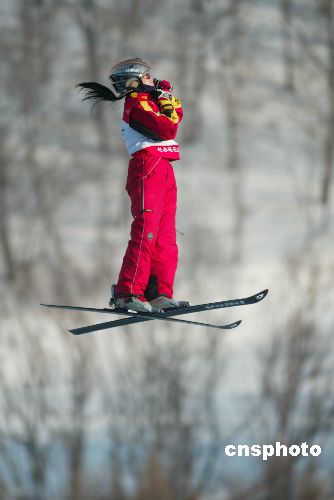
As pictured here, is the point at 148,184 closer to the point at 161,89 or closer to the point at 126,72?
the point at 161,89

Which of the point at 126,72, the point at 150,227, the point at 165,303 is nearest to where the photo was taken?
the point at 126,72

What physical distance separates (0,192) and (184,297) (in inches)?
563

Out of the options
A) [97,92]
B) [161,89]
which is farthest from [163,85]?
[97,92]

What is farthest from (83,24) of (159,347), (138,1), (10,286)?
(159,347)

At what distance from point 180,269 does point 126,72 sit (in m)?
32.2

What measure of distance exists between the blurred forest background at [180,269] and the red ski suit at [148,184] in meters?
29.1

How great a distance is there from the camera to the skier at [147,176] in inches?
323

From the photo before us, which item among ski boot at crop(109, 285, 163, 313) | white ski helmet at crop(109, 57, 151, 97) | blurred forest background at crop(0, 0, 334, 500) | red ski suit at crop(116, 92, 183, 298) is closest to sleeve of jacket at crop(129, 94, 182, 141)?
red ski suit at crop(116, 92, 183, 298)

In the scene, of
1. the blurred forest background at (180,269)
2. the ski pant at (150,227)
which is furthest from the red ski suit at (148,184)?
the blurred forest background at (180,269)

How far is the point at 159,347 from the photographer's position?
43.7 m

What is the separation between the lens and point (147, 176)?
832 centimetres

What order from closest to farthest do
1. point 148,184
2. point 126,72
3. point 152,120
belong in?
point 126,72, point 152,120, point 148,184

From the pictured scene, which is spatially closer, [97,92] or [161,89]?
[97,92]

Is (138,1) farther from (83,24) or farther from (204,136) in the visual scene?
(204,136)
